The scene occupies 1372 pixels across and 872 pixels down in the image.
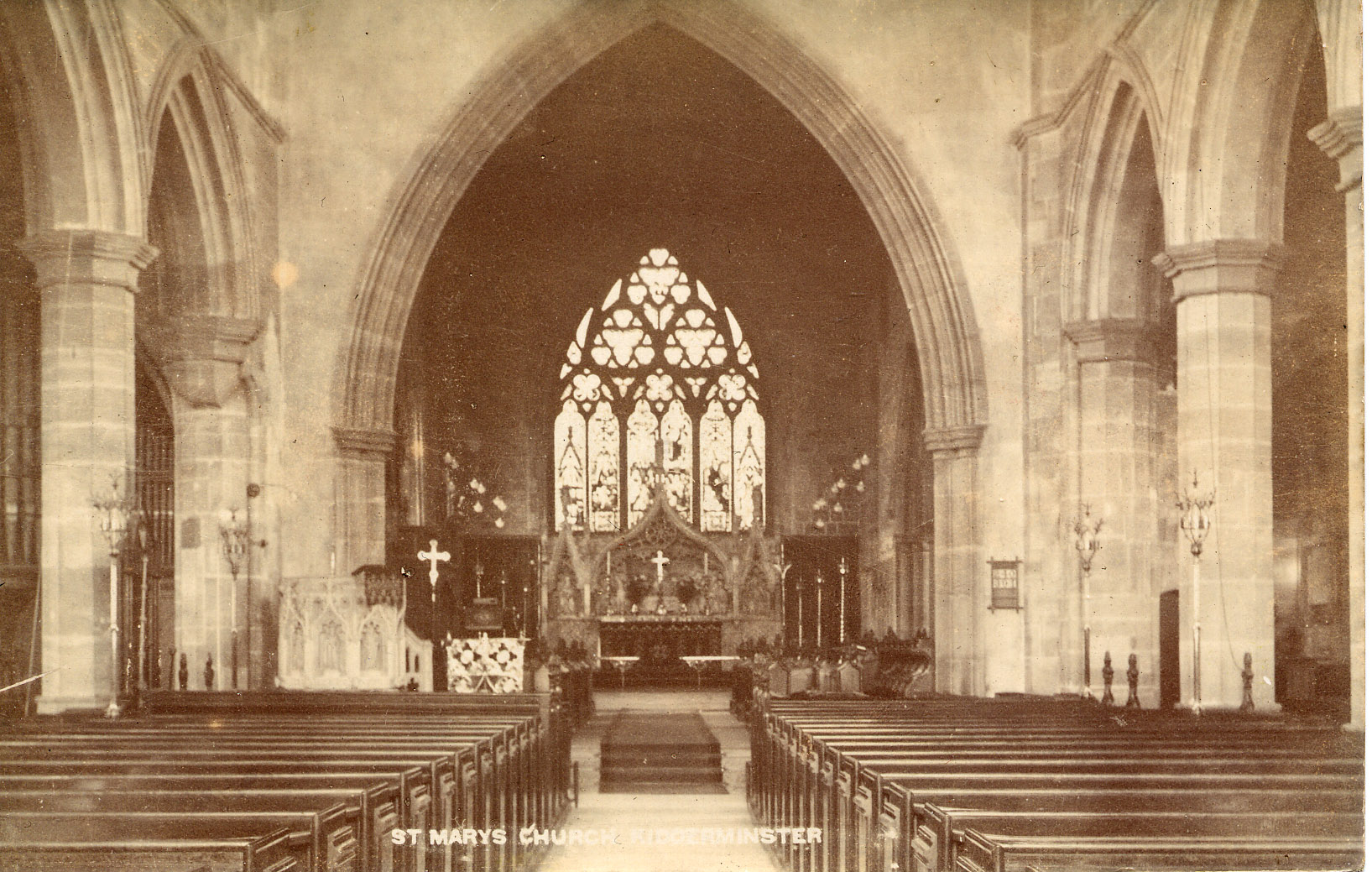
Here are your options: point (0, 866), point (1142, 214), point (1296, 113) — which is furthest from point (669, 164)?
point (0, 866)

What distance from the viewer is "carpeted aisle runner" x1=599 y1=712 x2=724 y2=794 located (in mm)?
12289

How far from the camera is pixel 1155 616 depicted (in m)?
15.3

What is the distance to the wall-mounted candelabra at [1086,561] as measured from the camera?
14.6 m

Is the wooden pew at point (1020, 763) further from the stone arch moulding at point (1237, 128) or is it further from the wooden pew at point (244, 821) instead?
the stone arch moulding at point (1237, 128)

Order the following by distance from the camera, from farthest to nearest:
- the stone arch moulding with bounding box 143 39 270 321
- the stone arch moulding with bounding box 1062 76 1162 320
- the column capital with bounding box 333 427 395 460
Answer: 1. the column capital with bounding box 333 427 395 460
2. the stone arch moulding with bounding box 1062 76 1162 320
3. the stone arch moulding with bounding box 143 39 270 321

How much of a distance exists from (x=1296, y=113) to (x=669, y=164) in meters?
12.5

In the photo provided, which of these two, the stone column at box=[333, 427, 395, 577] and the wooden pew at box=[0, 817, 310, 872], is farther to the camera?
the stone column at box=[333, 427, 395, 577]

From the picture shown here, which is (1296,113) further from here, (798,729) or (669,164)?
(669,164)

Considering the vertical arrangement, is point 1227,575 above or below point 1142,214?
below

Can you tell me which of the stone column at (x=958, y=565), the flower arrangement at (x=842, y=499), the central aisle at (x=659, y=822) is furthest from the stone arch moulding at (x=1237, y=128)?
the flower arrangement at (x=842, y=499)

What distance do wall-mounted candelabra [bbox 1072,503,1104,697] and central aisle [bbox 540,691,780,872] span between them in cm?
345

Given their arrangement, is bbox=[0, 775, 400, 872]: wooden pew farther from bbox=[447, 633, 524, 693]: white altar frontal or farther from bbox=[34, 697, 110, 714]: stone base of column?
bbox=[447, 633, 524, 693]: white altar frontal

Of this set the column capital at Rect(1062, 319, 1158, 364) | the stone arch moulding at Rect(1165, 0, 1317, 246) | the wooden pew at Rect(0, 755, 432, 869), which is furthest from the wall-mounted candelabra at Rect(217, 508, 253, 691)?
the stone arch moulding at Rect(1165, 0, 1317, 246)

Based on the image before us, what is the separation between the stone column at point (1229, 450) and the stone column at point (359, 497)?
9.66m
